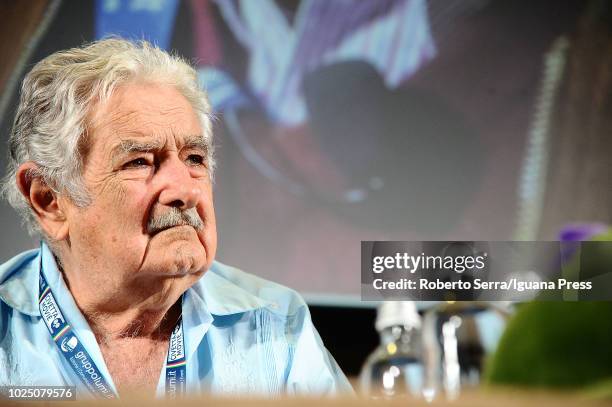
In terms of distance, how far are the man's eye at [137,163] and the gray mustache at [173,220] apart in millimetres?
109

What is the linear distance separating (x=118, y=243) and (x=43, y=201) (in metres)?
0.19

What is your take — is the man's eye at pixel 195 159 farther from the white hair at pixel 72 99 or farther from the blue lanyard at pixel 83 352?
the blue lanyard at pixel 83 352

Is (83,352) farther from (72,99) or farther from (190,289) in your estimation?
(72,99)

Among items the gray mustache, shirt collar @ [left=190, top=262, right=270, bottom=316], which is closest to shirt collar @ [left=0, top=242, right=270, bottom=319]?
shirt collar @ [left=190, top=262, right=270, bottom=316]

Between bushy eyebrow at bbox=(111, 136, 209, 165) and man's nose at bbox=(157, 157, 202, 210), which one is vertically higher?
bushy eyebrow at bbox=(111, 136, 209, 165)

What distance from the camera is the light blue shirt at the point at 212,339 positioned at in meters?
1.55

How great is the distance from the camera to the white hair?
61.1 inches

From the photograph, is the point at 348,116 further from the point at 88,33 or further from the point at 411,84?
the point at 88,33

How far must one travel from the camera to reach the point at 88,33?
79.5 inches

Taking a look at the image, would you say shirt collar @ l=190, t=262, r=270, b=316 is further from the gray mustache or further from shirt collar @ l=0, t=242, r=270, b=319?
→ the gray mustache

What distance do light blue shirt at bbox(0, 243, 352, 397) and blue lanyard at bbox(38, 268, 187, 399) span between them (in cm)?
1

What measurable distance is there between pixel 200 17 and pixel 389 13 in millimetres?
491

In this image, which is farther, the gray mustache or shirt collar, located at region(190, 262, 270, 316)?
shirt collar, located at region(190, 262, 270, 316)

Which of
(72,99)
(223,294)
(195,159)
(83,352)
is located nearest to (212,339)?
(223,294)
